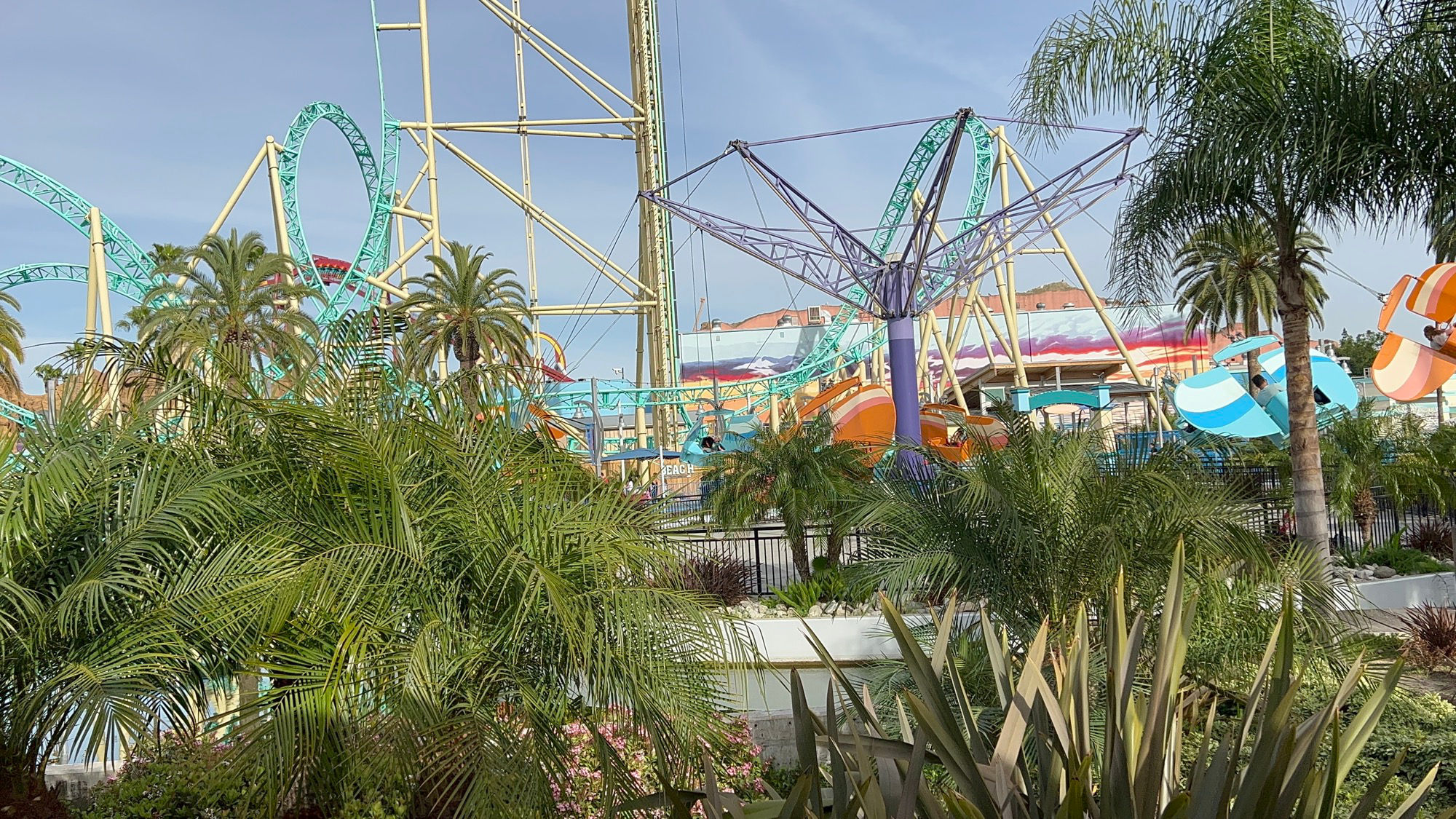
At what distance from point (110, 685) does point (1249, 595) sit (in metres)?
5.81

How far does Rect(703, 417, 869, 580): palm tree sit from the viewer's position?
1367 centimetres

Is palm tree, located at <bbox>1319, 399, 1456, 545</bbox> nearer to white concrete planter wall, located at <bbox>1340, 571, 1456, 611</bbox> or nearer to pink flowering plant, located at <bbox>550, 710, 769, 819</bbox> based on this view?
white concrete planter wall, located at <bbox>1340, 571, 1456, 611</bbox>

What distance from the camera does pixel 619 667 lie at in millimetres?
4660

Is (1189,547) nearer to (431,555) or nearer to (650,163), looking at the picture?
(431,555)

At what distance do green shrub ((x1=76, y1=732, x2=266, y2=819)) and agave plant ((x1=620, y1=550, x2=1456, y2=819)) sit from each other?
119 inches

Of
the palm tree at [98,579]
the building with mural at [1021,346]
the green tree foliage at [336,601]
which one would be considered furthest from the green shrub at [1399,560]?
the building with mural at [1021,346]

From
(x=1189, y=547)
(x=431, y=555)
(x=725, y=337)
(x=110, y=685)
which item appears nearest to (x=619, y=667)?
(x=431, y=555)

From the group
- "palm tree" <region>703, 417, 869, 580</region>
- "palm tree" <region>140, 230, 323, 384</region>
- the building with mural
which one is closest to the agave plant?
"palm tree" <region>703, 417, 869, 580</region>

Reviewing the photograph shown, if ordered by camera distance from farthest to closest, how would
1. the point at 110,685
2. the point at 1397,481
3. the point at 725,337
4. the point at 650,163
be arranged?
the point at 725,337 → the point at 650,163 → the point at 1397,481 → the point at 110,685

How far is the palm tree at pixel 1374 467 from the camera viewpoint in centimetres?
1283

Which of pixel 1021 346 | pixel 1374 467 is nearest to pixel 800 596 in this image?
pixel 1374 467

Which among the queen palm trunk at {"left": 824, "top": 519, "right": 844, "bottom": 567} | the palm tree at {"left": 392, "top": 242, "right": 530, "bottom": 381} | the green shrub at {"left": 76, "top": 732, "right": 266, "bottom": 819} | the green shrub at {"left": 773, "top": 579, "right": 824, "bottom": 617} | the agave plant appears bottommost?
the green shrub at {"left": 773, "top": 579, "right": 824, "bottom": 617}

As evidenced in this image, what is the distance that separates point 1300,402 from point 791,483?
5.94m

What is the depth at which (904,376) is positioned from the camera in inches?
708
